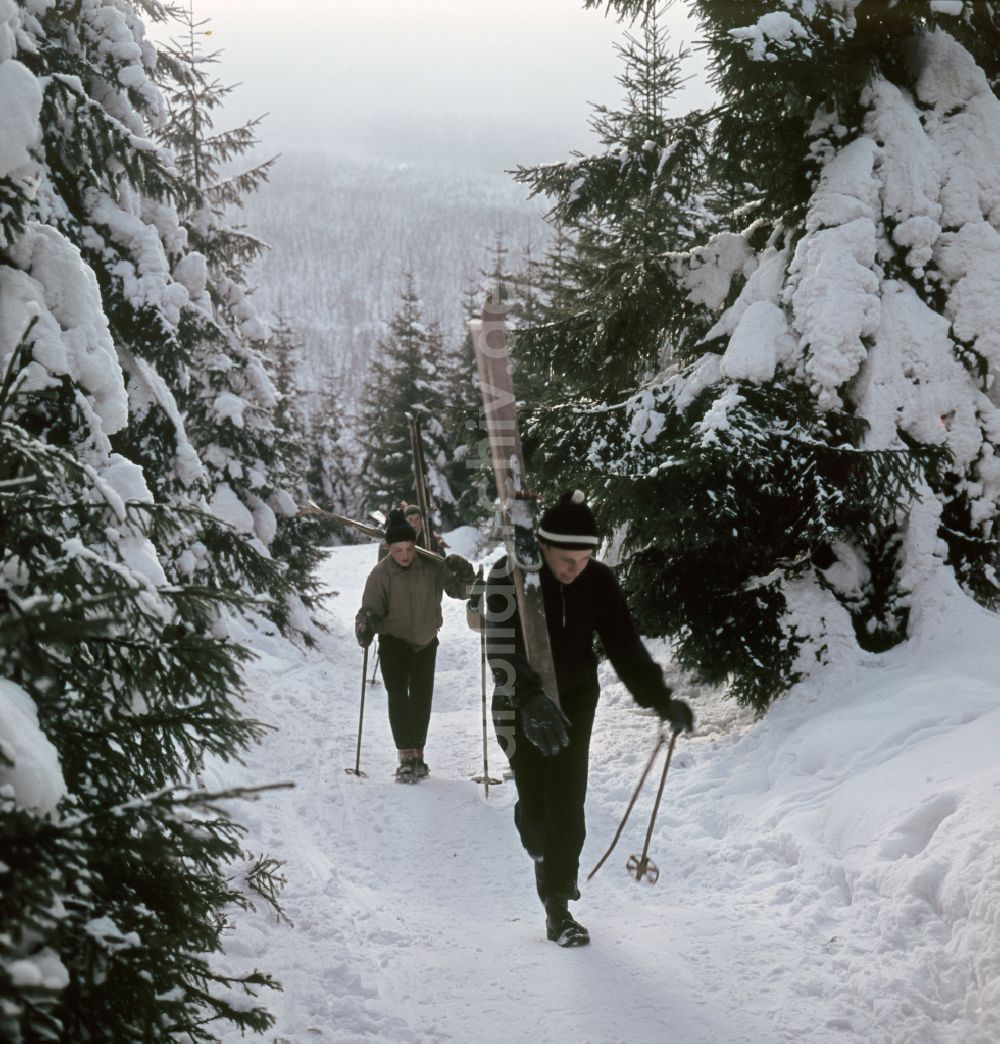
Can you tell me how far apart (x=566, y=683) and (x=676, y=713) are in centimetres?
63

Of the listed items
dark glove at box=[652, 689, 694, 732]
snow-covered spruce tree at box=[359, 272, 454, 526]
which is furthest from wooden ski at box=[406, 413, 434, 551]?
snow-covered spruce tree at box=[359, 272, 454, 526]

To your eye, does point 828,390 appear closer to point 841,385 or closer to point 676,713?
point 841,385

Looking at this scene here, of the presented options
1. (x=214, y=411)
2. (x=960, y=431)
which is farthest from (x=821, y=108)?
(x=214, y=411)

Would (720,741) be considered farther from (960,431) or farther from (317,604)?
(317,604)

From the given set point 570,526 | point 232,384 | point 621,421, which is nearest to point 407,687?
point 621,421

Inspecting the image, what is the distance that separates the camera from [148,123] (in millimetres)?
9969

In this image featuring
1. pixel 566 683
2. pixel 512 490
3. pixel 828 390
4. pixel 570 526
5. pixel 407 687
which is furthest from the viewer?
pixel 407 687

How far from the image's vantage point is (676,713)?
461cm

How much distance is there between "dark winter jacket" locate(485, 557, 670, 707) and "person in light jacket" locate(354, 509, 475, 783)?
3.46m

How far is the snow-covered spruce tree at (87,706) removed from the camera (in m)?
1.83

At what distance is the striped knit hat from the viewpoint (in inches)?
183

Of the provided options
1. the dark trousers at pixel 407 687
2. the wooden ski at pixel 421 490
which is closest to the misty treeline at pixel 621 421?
the dark trousers at pixel 407 687

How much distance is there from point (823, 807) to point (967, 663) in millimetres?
1876

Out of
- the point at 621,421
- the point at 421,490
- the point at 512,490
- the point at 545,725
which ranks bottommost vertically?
the point at 545,725
